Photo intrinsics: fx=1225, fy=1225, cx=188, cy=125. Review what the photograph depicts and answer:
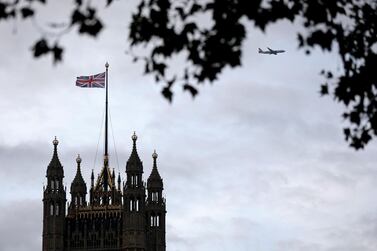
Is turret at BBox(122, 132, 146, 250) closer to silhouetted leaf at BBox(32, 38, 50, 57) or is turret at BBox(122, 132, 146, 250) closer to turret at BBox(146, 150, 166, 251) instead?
turret at BBox(146, 150, 166, 251)

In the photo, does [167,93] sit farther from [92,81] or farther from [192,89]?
[92,81]

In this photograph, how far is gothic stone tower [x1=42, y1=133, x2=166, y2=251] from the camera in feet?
482

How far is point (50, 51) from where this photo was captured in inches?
814

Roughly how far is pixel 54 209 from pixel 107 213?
263 inches

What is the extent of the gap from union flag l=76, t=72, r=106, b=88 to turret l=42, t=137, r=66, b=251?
11312 millimetres

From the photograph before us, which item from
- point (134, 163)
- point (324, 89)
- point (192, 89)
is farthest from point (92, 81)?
point (192, 89)

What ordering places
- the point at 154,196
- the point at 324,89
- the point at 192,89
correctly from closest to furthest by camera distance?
the point at 192,89, the point at 324,89, the point at 154,196

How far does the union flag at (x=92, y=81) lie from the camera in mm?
148900

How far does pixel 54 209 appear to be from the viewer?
494ft

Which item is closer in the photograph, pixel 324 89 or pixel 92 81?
pixel 324 89

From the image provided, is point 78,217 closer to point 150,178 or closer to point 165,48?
point 150,178

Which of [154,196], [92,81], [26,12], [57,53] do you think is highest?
[92,81]

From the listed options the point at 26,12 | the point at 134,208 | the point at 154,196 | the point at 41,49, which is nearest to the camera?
the point at 26,12

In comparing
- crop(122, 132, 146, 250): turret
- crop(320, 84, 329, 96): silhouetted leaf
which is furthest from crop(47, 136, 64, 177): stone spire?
crop(320, 84, 329, 96): silhouetted leaf
